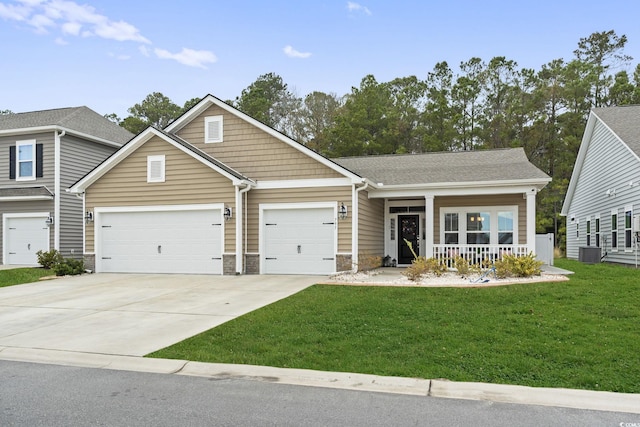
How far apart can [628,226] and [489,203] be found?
5.42 m

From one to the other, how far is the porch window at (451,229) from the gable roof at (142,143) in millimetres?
6859

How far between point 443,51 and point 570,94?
930 centimetres

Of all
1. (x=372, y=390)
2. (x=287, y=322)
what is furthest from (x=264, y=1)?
(x=372, y=390)

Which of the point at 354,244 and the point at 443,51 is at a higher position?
the point at 443,51

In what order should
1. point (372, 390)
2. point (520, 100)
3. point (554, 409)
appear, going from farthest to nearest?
point (520, 100)
point (372, 390)
point (554, 409)

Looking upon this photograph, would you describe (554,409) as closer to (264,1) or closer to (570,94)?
(264,1)

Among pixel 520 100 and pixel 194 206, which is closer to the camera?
pixel 194 206

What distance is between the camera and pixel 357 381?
16.4 feet

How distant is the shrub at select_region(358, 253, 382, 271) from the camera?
47.0ft

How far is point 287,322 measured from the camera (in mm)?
7555

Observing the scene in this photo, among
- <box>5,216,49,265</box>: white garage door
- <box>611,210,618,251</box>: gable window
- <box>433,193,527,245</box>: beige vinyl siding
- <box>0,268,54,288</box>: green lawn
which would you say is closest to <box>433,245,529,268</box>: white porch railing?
<box>433,193,527,245</box>: beige vinyl siding

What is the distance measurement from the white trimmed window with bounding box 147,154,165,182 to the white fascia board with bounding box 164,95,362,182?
1.45 metres

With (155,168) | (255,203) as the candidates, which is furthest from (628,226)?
(155,168)

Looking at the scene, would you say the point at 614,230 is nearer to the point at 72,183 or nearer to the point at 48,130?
the point at 72,183
